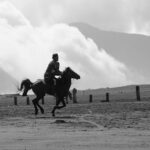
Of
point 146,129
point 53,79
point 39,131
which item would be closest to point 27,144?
point 39,131

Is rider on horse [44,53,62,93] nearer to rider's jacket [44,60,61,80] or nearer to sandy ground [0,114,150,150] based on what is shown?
rider's jacket [44,60,61,80]

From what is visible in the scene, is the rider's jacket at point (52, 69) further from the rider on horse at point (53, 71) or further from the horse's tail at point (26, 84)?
the horse's tail at point (26, 84)

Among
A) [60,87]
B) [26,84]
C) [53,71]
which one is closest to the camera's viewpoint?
[53,71]

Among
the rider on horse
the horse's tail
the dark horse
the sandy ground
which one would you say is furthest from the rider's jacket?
the sandy ground

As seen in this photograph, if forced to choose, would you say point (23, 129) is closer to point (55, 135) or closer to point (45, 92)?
point (55, 135)

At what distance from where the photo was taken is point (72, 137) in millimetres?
16266

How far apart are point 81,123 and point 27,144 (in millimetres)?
7256

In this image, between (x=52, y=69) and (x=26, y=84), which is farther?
(x=26, y=84)

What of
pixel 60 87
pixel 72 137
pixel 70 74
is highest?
pixel 70 74

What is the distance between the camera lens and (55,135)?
17.0m

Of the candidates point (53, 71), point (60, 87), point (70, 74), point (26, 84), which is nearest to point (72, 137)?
point (70, 74)

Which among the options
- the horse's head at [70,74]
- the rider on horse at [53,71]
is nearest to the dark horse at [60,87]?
the horse's head at [70,74]

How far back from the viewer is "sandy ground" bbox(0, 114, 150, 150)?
14.0 m

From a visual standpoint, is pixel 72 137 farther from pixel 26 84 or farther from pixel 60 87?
pixel 26 84
